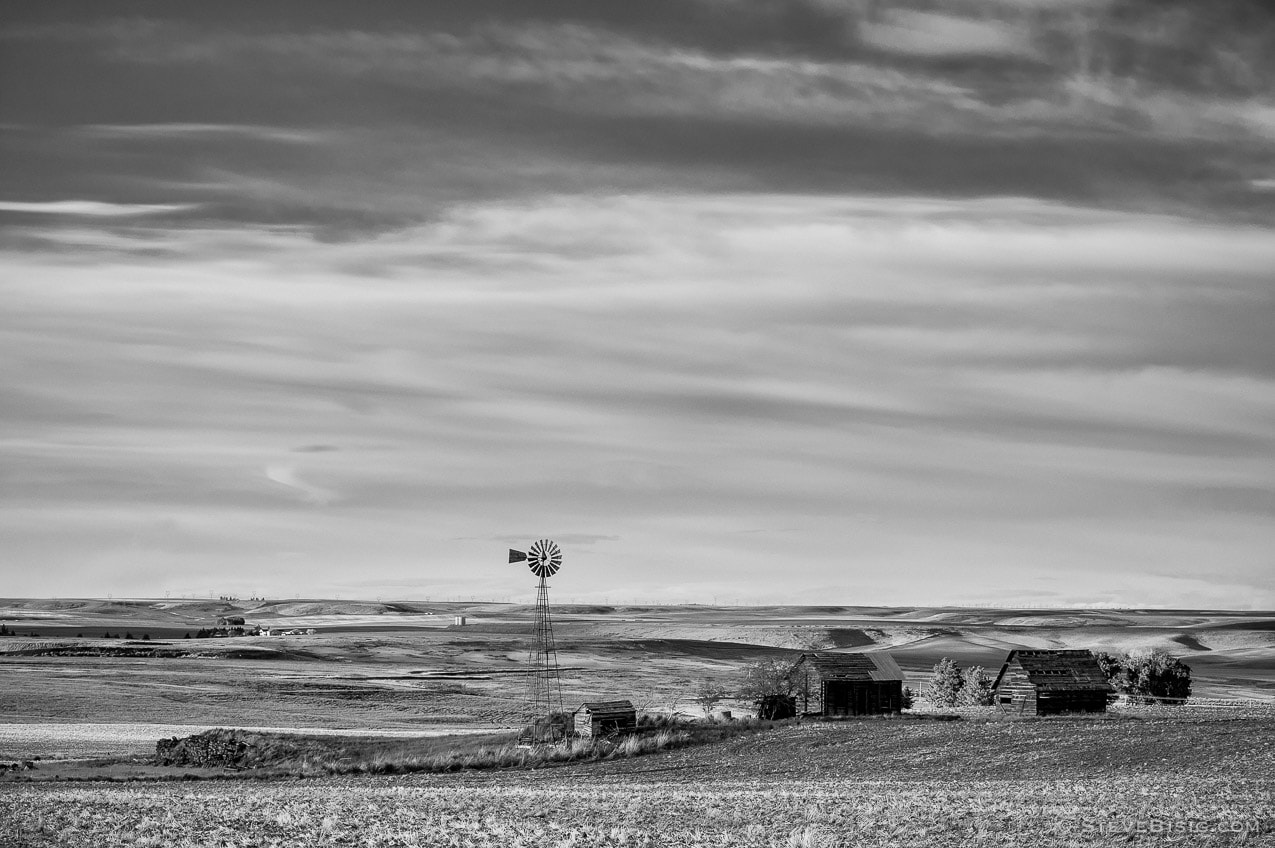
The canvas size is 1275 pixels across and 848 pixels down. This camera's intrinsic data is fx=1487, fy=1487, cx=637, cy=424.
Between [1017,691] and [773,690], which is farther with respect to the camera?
[1017,691]

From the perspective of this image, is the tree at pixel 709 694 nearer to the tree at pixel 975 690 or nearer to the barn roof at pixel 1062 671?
the tree at pixel 975 690

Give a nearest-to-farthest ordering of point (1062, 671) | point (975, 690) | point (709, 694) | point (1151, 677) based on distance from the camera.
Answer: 1. point (1062, 671)
2. point (975, 690)
3. point (1151, 677)
4. point (709, 694)

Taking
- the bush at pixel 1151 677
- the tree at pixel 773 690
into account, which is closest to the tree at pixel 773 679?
the tree at pixel 773 690

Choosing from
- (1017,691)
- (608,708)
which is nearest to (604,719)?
(608,708)

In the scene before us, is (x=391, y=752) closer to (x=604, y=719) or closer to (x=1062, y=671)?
(x=604, y=719)

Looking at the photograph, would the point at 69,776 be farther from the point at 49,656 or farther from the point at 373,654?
the point at 373,654

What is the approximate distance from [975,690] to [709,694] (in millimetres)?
14202

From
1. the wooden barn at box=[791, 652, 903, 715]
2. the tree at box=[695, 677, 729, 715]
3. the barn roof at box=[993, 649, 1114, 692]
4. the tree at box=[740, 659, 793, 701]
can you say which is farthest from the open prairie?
the tree at box=[740, 659, 793, 701]

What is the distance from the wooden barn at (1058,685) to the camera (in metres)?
62.5

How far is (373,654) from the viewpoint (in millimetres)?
141875

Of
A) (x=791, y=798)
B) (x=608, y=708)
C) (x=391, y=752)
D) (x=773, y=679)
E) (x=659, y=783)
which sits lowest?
(x=659, y=783)

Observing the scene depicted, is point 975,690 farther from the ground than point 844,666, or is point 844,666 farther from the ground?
point 844,666

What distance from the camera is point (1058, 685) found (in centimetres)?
6253

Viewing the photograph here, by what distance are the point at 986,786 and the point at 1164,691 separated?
129 feet
